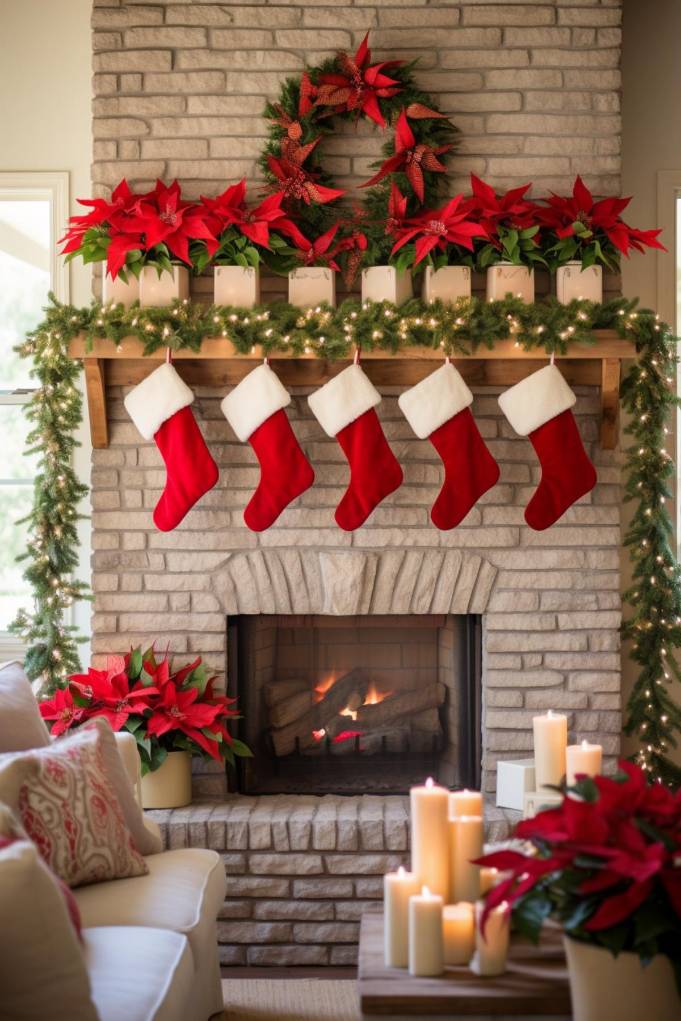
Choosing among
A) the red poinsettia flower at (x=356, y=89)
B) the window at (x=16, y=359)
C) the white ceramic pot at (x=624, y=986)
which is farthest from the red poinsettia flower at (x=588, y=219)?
the white ceramic pot at (x=624, y=986)

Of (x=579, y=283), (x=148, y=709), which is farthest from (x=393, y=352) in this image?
(x=148, y=709)

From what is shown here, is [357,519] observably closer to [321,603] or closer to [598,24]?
[321,603]

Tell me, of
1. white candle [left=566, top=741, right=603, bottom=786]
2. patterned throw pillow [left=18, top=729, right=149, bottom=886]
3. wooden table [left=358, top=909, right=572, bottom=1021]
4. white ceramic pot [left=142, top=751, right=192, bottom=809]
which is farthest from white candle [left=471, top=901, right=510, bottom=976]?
white ceramic pot [left=142, top=751, right=192, bottom=809]

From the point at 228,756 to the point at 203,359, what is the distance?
1.15 m

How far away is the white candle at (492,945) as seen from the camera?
1622 millimetres

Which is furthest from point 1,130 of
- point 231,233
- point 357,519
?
point 357,519

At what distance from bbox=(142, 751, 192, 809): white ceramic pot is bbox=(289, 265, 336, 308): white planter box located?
1.33m

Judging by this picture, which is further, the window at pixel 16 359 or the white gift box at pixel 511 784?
the window at pixel 16 359

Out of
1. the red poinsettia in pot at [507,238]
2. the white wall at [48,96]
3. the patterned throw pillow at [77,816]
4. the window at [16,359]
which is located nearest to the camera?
the patterned throw pillow at [77,816]

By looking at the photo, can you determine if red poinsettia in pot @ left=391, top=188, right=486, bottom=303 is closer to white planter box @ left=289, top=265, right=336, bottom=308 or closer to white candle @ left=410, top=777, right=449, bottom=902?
white planter box @ left=289, top=265, right=336, bottom=308

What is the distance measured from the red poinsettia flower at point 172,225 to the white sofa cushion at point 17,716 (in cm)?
128

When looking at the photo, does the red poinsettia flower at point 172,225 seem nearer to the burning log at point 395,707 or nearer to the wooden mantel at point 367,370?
the wooden mantel at point 367,370

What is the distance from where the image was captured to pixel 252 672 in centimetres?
333

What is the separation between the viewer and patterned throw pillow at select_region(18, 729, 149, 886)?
198 centimetres
